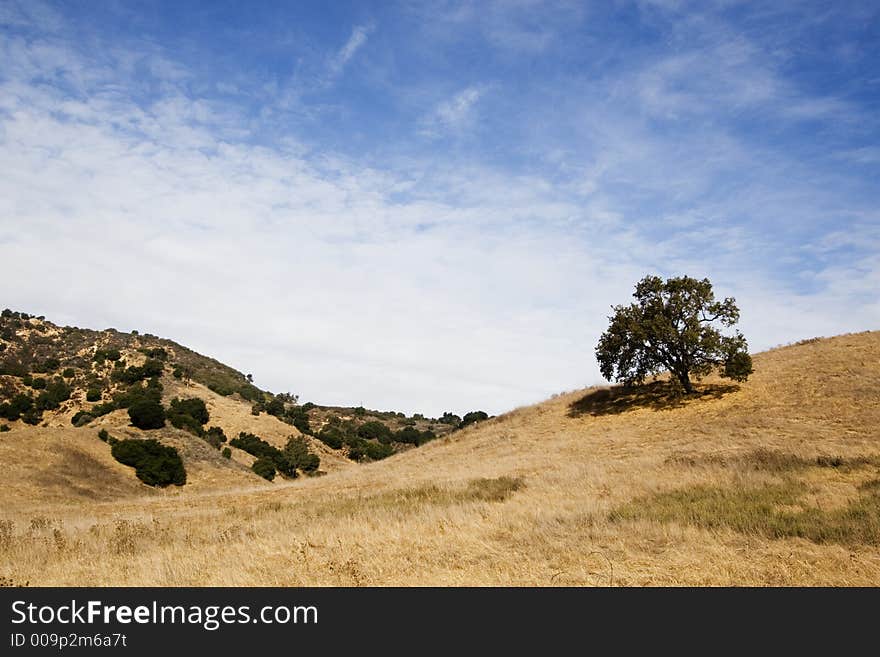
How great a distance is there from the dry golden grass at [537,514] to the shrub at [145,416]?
14.3 meters

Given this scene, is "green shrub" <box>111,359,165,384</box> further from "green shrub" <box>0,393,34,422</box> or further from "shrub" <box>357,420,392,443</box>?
"shrub" <box>357,420,392,443</box>

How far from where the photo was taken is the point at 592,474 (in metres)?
21.3

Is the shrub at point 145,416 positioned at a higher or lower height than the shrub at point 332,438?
higher

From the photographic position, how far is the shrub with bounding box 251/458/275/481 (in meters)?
53.9

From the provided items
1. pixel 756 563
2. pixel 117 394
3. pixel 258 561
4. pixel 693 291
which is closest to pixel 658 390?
pixel 693 291

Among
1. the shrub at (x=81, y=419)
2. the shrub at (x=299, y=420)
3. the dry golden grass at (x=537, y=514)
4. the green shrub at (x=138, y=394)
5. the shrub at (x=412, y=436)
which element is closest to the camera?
the dry golden grass at (x=537, y=514)

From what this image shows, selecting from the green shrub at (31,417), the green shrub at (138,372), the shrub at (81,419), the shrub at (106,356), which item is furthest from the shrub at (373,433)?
the green shrub at (31,417)

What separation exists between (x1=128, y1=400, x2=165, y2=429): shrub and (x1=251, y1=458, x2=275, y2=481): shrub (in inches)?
383

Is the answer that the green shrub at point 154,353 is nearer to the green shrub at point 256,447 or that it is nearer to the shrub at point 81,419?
the shrub at point 81,419

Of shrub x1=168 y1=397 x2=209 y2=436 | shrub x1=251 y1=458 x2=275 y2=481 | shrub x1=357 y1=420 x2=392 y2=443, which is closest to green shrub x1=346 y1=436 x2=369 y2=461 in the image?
shrub x1=357 y1=420 x2=392 y2=443

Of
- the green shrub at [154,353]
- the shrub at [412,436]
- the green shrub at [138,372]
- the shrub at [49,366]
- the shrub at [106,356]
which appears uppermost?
the green shrub at [154,353]

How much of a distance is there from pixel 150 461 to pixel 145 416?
1111 cm

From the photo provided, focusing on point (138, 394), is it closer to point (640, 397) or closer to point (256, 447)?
point (256, 447)

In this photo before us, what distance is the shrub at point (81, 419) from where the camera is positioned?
52938 mm
